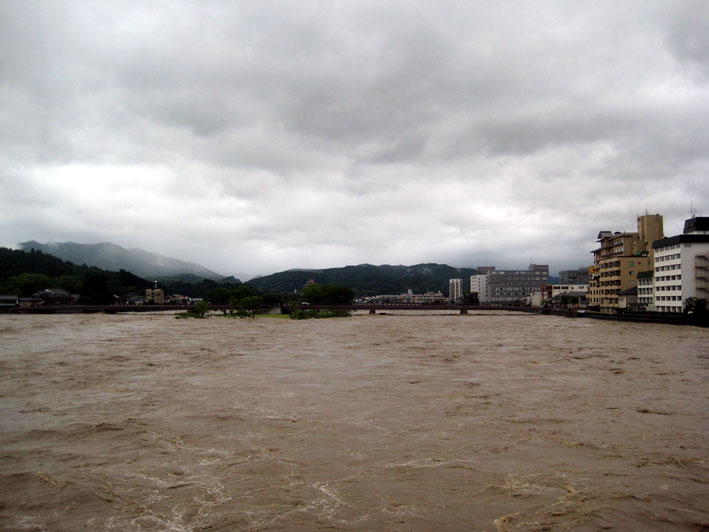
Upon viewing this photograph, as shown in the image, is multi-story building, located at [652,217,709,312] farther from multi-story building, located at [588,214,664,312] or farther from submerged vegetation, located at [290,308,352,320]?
submerged vegetation, located at [290,308,352,320]

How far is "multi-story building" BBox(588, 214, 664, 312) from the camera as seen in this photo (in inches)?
3059

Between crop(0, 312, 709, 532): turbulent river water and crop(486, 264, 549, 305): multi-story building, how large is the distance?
164m

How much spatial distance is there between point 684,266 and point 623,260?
18.5 m

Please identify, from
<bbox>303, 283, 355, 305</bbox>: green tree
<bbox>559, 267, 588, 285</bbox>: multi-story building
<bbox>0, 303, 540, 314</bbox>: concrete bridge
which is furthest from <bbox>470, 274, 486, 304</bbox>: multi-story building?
<bbox>0, 303, 540, 314</bbox>: concrete bridge

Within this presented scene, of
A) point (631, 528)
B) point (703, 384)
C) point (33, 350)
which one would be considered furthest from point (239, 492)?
point (33, 350)

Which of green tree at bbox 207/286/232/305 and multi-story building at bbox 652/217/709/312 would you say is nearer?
multi-story building at bbox 652/217/709/312

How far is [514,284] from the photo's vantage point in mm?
178500

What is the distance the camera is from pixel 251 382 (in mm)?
17281

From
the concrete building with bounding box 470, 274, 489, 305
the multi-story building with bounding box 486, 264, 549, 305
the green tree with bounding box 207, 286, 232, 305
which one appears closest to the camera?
the green tree with bounding box 207, 286, 232, 305

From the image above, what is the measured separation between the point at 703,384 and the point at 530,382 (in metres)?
6.43

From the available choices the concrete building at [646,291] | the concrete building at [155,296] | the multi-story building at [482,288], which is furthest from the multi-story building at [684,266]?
the concrete building at [155,296]

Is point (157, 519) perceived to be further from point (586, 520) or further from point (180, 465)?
point (586, 520)

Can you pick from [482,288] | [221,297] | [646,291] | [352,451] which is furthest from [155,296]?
[352,451]

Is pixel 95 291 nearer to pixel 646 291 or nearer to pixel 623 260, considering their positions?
pixel 623 260
